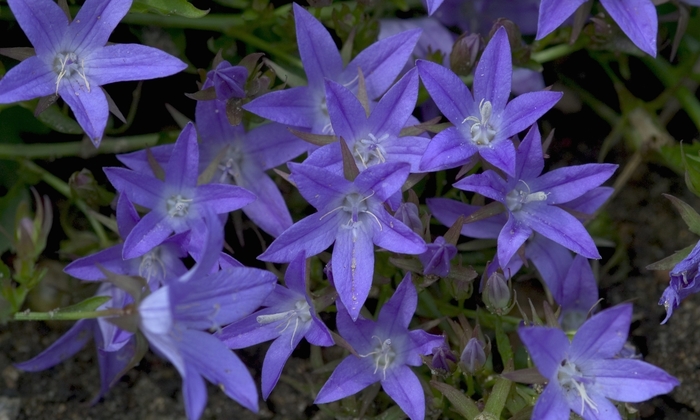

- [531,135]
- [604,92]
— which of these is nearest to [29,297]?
[531,135]

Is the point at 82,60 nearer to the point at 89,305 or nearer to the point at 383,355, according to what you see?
the point at 89,305

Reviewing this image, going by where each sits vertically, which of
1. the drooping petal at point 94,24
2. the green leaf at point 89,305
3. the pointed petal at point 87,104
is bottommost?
the green leaf at point 89,305

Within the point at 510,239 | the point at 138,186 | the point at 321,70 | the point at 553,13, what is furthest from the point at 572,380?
the point at 138,186

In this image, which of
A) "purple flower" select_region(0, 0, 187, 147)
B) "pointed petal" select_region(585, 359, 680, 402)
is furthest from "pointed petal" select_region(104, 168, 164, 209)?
"pointed petal" select_region(585, 359, 680, 402)

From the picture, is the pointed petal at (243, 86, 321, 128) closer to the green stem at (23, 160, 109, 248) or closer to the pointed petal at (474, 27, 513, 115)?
the pointed petal at (474, 27, 513, 115)

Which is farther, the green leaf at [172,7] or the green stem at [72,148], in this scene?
the green stem at [72,148]

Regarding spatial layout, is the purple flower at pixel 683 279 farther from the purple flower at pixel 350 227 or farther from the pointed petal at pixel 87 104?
the pointed petal at pixel 87 104

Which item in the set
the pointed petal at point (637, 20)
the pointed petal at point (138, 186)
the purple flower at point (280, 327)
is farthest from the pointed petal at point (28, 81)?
the pointed petal at point (637, 20)

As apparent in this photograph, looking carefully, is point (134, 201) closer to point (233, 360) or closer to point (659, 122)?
point (233, 360)
